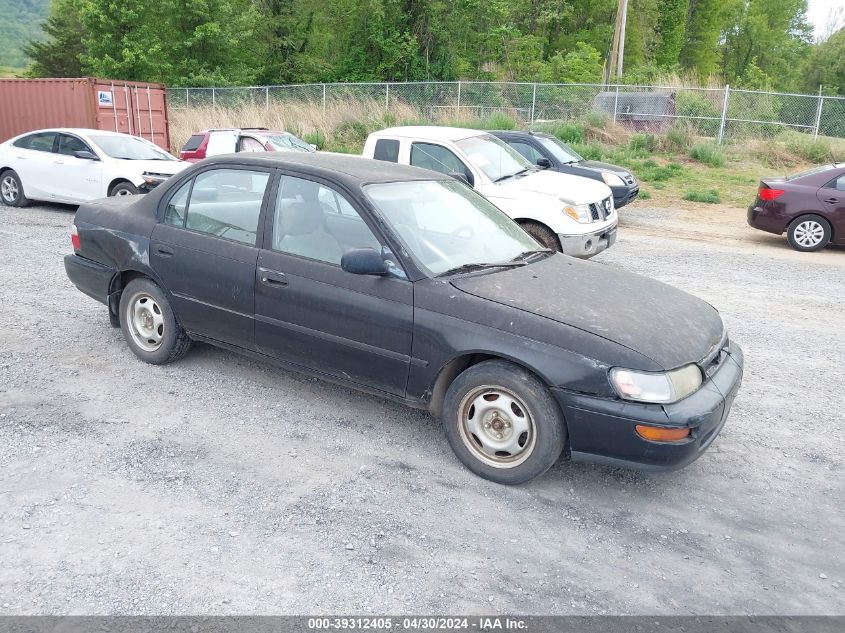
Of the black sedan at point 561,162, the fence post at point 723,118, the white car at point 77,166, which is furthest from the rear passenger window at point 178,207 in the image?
the fence post at point 723,118

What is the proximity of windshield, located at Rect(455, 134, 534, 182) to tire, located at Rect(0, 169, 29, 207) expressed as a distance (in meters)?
8.44

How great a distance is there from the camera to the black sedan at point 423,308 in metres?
3.74

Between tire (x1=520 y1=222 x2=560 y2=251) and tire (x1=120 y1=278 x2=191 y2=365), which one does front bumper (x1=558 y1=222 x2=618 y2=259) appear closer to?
tire (x1=520 y1=222 x2=560 y2=251)

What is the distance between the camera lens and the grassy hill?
9856 cm

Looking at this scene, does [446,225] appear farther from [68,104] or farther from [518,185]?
[68,104]

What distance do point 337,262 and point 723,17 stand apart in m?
70.7

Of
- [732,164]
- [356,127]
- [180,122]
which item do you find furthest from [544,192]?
[180,122]

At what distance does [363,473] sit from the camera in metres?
4.15

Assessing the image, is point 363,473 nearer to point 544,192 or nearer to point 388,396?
point 388,396

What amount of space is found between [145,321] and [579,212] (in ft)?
17.7

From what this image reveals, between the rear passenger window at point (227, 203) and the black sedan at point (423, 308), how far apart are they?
1 centimetres

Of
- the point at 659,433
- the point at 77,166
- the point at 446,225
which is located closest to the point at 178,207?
the point at 446,225

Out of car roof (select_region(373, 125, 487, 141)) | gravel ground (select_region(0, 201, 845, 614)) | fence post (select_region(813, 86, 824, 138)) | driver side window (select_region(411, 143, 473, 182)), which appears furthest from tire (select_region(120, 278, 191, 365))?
fence post (select_region(813, 86, 824, 138))

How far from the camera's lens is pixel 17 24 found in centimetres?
11581
